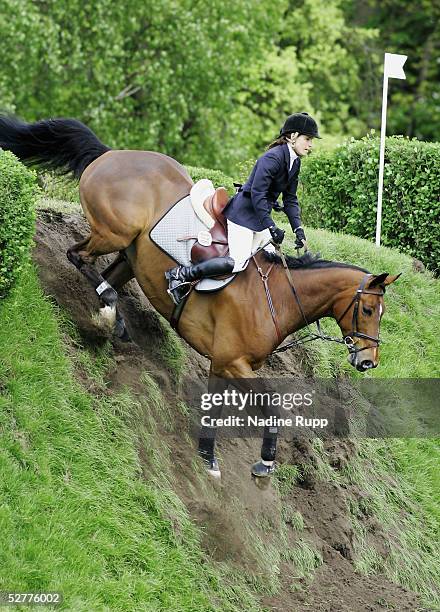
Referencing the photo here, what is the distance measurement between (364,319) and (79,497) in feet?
8.88

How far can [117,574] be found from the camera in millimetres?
7172

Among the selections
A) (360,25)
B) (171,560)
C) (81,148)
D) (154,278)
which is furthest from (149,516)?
(360,25)

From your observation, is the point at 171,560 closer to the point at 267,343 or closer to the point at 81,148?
the point at 267,343

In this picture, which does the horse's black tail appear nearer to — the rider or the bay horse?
the bay horse

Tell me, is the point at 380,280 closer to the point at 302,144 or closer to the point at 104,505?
→ the point at 302,144

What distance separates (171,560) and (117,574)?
626 millimetres

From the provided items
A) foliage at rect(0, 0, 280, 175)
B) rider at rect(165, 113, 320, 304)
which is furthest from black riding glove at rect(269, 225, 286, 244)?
foliage at rect(0, 0, 280, 175)

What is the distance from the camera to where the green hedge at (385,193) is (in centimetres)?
1464

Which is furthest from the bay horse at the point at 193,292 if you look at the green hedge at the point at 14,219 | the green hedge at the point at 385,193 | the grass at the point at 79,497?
the green hedge at the point at 385,193

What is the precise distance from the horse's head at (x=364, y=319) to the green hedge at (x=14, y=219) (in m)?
2.75

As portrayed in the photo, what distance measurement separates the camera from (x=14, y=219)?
8.02 meters

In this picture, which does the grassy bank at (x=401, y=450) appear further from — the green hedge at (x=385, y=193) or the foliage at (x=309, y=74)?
the foliage at (x=309, y=74)

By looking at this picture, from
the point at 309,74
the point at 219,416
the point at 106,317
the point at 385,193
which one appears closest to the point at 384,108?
the point at 385,193

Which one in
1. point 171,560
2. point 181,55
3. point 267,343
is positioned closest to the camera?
point 171,560
